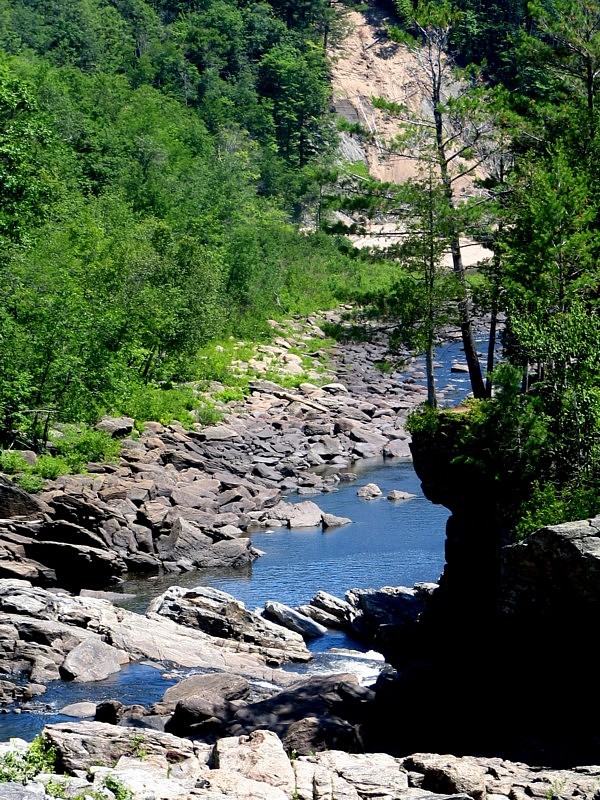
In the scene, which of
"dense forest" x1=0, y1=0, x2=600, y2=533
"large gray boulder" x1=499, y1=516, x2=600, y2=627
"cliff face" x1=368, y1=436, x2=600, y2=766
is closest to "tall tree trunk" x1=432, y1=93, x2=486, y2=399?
"dense forest" x1=0, y1=0, x2=600, y2=533

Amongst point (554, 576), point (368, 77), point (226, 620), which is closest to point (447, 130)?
point (226, 620)

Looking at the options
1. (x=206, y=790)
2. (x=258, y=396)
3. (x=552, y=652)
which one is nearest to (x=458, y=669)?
(x=552, y=652)

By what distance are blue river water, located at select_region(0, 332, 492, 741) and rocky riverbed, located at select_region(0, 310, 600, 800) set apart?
0.55 metres

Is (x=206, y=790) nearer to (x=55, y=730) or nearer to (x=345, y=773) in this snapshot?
(x=345, y=773)

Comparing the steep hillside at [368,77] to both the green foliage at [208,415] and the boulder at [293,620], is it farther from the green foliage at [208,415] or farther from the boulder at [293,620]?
the boulder at [293,620]

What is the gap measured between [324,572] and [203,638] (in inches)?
281

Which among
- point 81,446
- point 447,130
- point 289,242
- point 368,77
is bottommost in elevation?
point 81,446

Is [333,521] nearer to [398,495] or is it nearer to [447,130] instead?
[398,495]

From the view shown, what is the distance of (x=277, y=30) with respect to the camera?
121 m

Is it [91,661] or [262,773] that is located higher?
[262,773]

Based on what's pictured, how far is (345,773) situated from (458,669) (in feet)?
22.7

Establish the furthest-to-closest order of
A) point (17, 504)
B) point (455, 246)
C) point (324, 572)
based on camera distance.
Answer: point (455, 246) < point (324, 572) < point (17, 504)

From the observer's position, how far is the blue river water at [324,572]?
75.2 feet

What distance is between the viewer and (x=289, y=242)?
8825 centimetres
